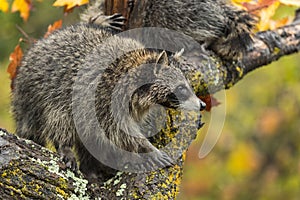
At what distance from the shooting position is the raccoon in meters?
4.24

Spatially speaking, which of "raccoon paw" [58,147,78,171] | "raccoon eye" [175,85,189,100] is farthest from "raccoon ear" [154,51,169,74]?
"raccoon paw" [58,147,78,171]

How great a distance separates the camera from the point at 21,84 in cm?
462

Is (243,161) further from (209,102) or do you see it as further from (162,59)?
(162,59)

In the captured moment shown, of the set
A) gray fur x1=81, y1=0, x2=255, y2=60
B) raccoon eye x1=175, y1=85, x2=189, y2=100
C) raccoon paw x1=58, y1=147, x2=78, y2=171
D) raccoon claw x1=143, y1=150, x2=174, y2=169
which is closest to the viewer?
raccoon paw x1=58, y1=147, x2=78, y2=171

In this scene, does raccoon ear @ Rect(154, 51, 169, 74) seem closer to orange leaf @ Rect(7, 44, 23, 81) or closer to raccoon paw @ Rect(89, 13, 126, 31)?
raccoon paw @ Rect(89, 13, 126, 31)

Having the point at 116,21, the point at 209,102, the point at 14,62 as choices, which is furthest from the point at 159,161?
the point at 14,62

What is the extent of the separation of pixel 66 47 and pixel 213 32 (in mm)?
1460

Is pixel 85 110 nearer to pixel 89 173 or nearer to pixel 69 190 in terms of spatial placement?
pixel 89 173

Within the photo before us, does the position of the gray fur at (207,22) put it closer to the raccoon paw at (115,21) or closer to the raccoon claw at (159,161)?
the raccoon paw at (115,21)

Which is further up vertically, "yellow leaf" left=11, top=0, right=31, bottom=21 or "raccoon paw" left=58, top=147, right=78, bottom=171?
"yellow leaf" left=11, top=0, right=31, bottom=21

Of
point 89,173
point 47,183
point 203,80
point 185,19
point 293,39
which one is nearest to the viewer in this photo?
point 47,183

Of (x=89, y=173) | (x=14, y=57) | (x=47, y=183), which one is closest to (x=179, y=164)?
(x=89, y=173)

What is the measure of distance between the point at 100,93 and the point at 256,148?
6.62 meters

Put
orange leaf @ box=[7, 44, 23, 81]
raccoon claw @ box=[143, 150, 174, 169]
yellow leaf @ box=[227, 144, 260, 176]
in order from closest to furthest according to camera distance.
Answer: raccoon claw @ box=[143, 150, 174, 169] < orange leaf @ box=[7, 44, 23, 81] < yellow leaf @ box=[227, 144, 260, 176]
